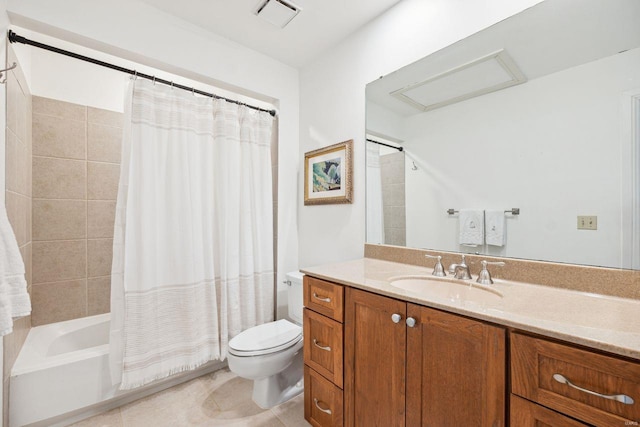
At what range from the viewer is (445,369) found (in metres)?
0.92

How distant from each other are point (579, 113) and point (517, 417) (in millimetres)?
1153

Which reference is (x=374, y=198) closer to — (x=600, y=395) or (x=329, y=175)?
(x=329, y=175)

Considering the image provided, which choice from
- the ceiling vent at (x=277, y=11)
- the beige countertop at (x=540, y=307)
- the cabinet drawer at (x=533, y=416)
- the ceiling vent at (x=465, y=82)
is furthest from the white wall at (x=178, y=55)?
the cabinet drawer at (x=533, y=416)

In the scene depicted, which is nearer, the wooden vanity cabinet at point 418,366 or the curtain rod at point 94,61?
the wooden vanity cabinet at point 418,366

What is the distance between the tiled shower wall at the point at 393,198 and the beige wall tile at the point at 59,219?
229cm

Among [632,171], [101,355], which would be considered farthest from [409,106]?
[101,355]

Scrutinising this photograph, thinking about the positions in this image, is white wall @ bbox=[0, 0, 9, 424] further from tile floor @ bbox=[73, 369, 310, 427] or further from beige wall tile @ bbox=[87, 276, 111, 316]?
beige wall tile @ bbox=[87, 276, 111, 316]

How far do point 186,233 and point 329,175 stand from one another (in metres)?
1.11

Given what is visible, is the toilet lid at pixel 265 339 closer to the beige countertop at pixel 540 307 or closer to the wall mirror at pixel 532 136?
the beige countertop at pixel 540 307

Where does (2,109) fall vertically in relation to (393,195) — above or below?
above

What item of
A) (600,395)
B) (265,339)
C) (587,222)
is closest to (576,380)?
(600,395)

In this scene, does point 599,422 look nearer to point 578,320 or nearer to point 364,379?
point 578,320

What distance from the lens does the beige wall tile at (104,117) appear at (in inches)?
84.8

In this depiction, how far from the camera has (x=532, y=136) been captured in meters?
1.22
